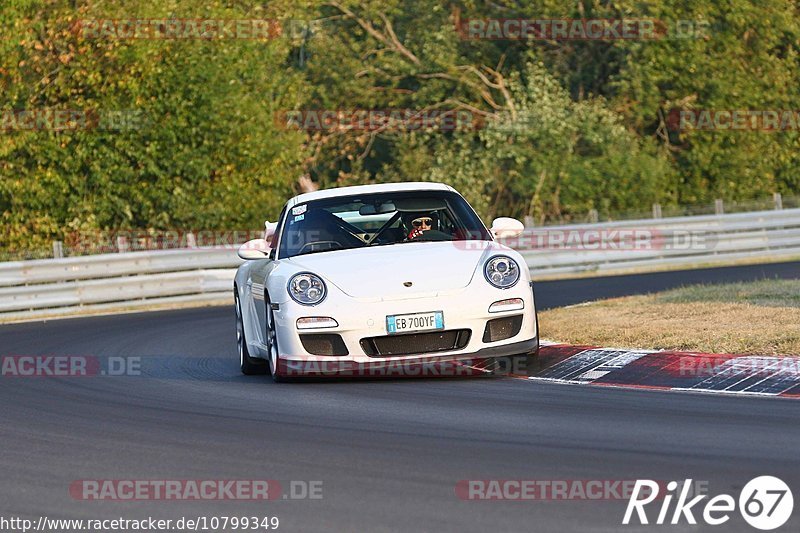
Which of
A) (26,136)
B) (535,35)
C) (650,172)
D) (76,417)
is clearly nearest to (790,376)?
(76,417)

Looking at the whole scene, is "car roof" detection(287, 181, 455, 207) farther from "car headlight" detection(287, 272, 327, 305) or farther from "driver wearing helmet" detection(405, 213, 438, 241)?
"car headlight" detection(287, 272, 327, 305)

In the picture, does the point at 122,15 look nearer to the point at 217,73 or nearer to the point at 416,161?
the point at 217,73

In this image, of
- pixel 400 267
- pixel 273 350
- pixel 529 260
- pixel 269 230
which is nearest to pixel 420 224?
pixel 400 267

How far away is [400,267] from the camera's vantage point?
1053cm

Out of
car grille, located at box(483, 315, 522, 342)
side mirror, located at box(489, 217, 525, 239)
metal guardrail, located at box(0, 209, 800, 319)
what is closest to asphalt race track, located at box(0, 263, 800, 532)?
car grille, located at box(483, 315, 522, 342)

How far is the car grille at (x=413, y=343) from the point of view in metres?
10.3

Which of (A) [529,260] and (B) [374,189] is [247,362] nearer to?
(B) [374,189]

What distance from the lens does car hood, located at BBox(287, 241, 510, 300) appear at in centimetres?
1031

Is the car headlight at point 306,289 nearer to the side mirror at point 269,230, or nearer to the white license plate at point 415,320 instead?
the white license plate at point 415,320

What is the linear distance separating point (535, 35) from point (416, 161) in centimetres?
434

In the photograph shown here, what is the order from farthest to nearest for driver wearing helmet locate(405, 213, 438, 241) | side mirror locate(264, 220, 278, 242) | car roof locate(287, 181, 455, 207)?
1. side mirror locate(264, 220, 278, 242)
2. car roof locate(287, 181, 455, 207)
3. driver wearing helmet locate(405, 213, 438, 241)

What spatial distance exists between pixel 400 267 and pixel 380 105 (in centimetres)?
3097

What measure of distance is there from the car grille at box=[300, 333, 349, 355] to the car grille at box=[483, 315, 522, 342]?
3.20ft

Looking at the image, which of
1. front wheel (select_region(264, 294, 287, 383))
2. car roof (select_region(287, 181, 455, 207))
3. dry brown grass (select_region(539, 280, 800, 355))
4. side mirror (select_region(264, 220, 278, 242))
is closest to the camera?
front wheel (select_region(264, 294, 287, 383))
